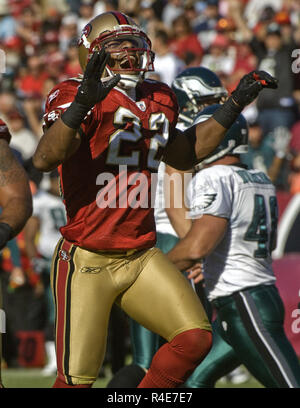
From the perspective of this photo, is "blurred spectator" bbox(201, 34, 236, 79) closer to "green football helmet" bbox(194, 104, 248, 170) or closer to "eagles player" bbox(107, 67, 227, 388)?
"eagles player" bbox(107, 67, 227, 388)

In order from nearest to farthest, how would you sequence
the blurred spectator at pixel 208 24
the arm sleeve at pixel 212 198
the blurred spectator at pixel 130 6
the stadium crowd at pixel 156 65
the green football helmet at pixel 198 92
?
1. the arm sleeve at pixel 212 198
2. the green football helmet at pixel 198 92
3. the stadium crowd at pixel 156 65
4. the blurred spectator at pixel 208 24
5. the blurred spectator at pixel 130 6

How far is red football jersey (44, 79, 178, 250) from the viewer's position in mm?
3652

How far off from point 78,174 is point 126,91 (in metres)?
0.44

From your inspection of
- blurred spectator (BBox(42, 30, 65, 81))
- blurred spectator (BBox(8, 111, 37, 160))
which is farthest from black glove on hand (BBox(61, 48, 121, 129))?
blurred spectator (BBox(42, 30, 65, 81))

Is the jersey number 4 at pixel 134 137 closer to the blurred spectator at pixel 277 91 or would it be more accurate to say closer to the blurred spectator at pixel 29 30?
the blurred spectator at pixel 277 91

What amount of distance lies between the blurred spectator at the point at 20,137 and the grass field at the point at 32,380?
3.31 meters

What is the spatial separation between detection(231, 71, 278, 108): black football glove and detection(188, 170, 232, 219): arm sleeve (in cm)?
49

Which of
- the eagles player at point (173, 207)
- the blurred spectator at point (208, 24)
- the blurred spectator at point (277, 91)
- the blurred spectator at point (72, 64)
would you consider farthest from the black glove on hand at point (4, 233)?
the blurred spectator at point (208, 24)

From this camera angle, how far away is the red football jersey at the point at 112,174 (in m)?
3.65

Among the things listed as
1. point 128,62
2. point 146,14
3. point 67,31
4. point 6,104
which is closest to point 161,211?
point 128,62

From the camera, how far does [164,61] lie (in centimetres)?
1089

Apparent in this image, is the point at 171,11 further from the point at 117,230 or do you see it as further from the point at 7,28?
the point at 117,230

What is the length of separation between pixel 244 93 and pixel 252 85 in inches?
2.1
